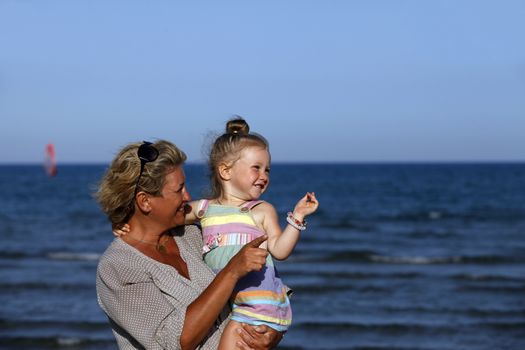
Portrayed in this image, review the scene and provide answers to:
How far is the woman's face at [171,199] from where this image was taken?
3129 mm

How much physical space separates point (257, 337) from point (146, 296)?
19.1 inches

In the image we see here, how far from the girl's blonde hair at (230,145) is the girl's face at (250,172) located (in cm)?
2

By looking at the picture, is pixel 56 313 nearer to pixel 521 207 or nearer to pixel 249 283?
pixel 249 283

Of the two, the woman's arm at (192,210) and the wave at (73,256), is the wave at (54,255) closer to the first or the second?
the wave at (73,256)

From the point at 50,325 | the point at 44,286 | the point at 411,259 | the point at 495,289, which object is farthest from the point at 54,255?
the point at 495,289

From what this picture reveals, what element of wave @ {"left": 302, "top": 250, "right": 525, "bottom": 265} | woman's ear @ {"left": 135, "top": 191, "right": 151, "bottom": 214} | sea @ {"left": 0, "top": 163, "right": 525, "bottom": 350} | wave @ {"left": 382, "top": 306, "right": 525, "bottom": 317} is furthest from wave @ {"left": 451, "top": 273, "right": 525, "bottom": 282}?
woman's ear @ {"left": 135, "top": 191, "right": 151, "bottom": 214}

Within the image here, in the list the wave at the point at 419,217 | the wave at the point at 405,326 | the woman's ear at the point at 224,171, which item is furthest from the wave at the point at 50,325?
the wave at the point at 419,217

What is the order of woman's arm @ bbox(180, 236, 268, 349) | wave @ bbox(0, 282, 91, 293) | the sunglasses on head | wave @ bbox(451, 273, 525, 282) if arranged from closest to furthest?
woman's arm @ bbox(180, 236, 268, 349), the sunglasses on head, wave @ bbox(0, 282, 91, 293), wave @ bbox(451, 273, 525, 282)

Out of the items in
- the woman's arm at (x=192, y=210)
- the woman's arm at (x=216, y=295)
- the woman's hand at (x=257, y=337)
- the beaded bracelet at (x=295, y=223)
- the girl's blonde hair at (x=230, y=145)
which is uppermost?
the girl's blonde hair at (x=230, y=145)

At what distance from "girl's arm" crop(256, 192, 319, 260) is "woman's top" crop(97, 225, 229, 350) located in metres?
0.26

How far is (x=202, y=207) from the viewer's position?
3449 millimetres

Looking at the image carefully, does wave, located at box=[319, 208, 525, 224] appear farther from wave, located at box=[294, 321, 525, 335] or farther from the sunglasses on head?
the sunglasses on head

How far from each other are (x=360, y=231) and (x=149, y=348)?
19790 millimetres

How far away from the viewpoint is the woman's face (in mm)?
3129
